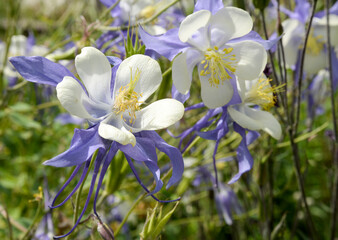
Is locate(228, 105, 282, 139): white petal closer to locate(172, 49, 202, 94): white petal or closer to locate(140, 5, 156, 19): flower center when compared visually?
locate(172, 49, 202, 94): white petal

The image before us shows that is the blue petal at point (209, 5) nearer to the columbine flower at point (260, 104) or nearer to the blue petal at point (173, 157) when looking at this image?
the columbine flower at point (260, 104)

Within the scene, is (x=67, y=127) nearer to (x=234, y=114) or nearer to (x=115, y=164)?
(x=115, y=164)

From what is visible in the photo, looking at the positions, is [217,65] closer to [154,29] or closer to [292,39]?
[154,29]

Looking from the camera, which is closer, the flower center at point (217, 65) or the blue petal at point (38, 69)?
the blue petal at point (38, 69)

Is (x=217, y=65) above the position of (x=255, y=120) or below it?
above

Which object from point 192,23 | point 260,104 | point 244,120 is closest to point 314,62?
point 260,104

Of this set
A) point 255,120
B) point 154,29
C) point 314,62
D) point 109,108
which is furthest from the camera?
point 314,62

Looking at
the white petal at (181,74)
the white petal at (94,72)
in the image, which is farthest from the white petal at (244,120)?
the white petal at (94,72)
